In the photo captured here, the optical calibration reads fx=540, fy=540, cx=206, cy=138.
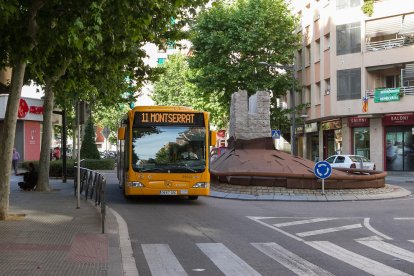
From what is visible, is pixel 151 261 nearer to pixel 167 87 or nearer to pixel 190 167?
pixel 190 167

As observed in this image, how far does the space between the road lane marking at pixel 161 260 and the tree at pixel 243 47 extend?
31.4 meters

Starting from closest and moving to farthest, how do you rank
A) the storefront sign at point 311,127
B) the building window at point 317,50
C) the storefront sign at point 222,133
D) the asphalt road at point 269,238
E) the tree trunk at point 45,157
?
the asphalt road at point 269,238 → the tree trunk at point 45,157 → the building window at point 317,50 → the storefront sign at point 311,127 → the storefront sign at point 222,133

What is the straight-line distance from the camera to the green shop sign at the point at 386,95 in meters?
34.2

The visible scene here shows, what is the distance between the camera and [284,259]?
7820 mm

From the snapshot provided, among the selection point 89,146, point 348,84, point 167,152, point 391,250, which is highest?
point 348,84

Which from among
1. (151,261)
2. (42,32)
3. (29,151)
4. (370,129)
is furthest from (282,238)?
(29,151)

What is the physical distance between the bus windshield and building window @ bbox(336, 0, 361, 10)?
2529 cm

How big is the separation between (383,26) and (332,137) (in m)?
9.64

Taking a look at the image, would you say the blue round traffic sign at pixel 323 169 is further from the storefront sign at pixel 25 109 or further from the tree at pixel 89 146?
the storefront sign at pixel 25 109

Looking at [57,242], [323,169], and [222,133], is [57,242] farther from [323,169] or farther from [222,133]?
[222,133]

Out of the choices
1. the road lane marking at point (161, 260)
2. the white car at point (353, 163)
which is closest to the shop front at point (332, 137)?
the white car at point (353, 163)

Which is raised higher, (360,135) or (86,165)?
(360,135)

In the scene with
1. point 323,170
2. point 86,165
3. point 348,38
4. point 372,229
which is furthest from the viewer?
point 348,38

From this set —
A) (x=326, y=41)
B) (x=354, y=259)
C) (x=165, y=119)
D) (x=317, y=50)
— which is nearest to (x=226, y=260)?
(x=354, y=259)
